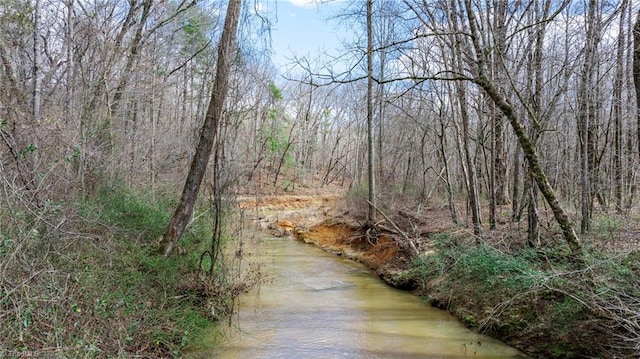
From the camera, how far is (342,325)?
6977 mm

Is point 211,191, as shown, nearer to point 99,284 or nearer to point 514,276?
point 99,284

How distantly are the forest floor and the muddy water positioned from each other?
0.38 meters

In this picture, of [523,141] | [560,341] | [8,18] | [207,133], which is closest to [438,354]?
[560,341]

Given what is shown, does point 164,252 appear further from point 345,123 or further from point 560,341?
point 345,123

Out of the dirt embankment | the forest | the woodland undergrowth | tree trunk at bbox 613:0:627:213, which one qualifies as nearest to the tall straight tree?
the forest

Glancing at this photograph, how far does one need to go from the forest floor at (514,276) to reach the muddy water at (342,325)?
1.24 ft

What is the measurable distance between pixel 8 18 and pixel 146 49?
407cm

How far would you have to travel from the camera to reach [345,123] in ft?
117

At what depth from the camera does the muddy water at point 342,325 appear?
5.79 m

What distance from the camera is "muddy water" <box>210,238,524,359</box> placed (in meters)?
5.79

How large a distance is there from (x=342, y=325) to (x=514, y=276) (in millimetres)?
2899

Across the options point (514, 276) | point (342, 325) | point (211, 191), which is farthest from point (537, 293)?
point (211, 191)

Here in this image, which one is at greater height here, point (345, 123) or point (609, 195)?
point (345, 123)

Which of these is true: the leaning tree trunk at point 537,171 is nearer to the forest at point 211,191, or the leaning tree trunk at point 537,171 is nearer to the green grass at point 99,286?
the forest at point 211,191
